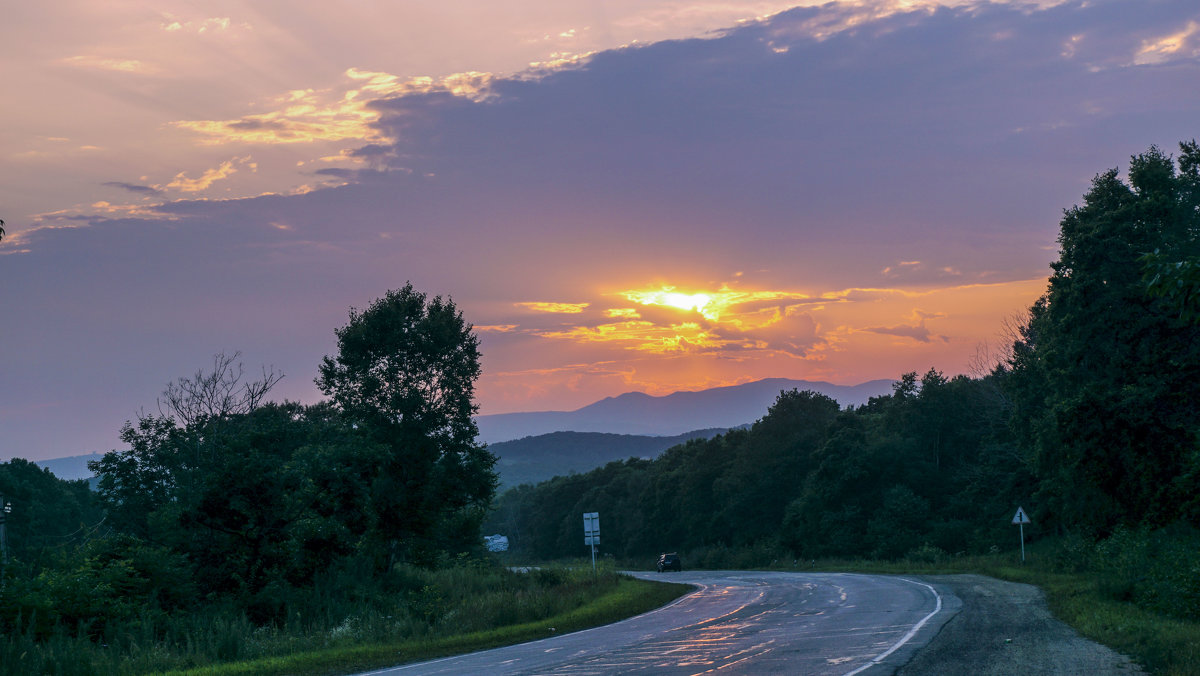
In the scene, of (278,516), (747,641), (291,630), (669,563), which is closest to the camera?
(747,641)

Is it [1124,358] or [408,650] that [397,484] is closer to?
[408,650]

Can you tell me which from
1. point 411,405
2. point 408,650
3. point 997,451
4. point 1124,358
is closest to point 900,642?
point 408,650

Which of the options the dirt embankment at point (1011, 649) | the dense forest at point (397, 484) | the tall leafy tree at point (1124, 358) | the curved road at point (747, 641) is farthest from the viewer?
the tall leafy tree at point (1124, 358)

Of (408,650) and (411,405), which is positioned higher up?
(411,405)

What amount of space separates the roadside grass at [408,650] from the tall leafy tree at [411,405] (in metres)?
13.5

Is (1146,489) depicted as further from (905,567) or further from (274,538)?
(274,538)

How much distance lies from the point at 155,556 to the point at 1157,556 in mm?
26660

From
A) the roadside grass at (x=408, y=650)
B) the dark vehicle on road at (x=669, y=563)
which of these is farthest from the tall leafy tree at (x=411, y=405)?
the dark vehicle on road at (x=669, y=563)

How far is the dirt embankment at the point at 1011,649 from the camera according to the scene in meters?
13.7

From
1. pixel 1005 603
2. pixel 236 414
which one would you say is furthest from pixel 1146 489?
pixel 236 414

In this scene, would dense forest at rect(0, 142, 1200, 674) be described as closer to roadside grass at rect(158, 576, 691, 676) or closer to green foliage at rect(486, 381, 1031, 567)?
roadside grass at rect(158, 576, 691, 676)

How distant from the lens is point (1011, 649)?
1605 cm

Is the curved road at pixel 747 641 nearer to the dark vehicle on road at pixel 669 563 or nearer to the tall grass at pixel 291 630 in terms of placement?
the tall grass at pixel 291 630

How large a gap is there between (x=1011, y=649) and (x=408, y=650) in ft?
38.4
